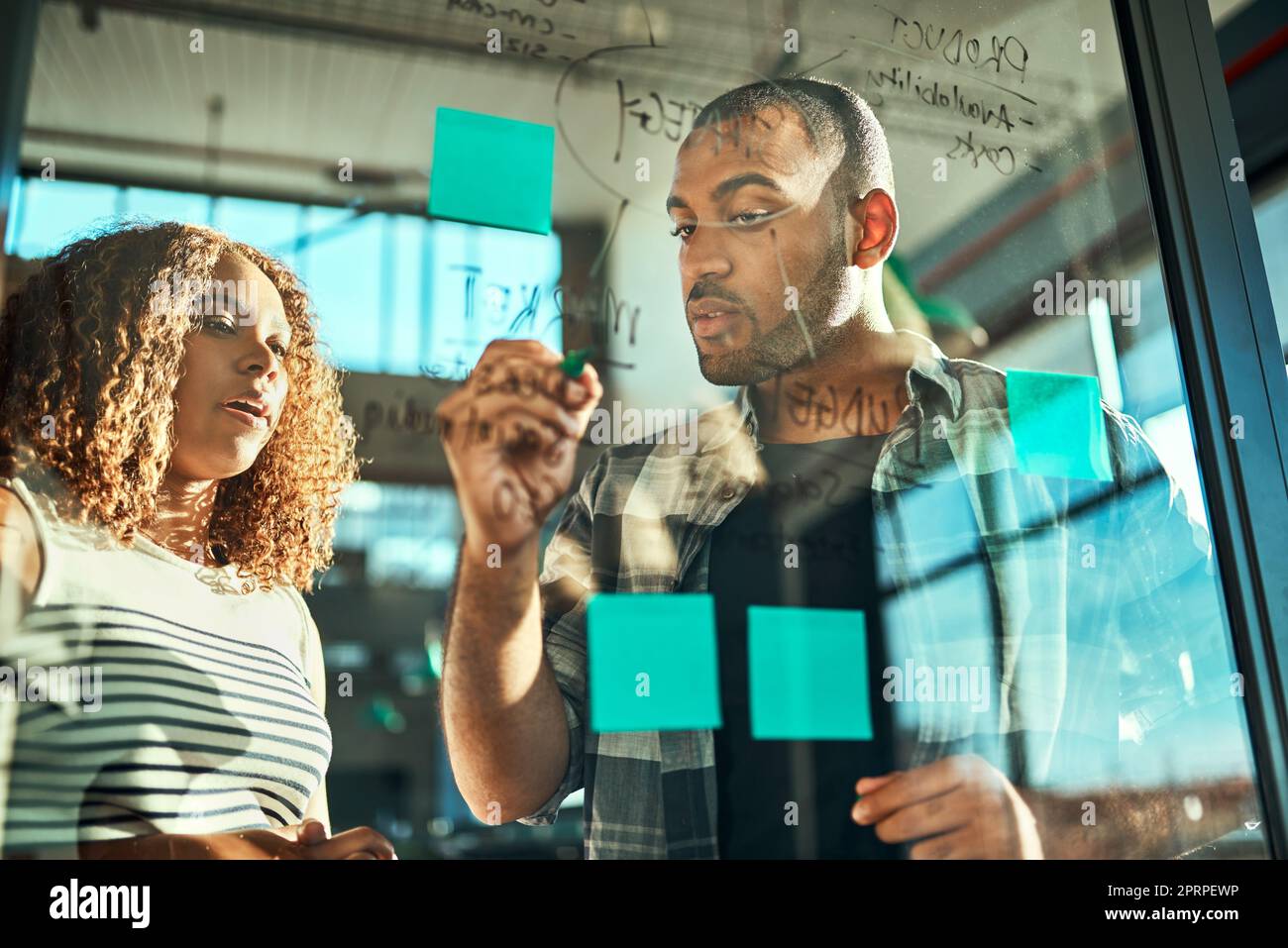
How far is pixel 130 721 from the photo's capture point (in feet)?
3.71

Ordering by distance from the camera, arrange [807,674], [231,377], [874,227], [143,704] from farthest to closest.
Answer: [874,227] < [807,674] < [231,377] < [143,704]

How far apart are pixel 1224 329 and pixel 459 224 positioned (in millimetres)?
1071

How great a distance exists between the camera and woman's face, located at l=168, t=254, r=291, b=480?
1.22 meters

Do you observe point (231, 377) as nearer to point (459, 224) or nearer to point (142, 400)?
point (142, 400)

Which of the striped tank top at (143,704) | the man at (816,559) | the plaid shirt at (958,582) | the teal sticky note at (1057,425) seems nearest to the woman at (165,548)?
the striped tank top at (143,704)

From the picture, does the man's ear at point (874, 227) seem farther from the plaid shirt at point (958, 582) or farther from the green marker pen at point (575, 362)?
the green marker pen at point (575, 362)

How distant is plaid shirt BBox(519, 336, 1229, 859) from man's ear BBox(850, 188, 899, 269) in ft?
0.47

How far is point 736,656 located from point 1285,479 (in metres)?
0.83

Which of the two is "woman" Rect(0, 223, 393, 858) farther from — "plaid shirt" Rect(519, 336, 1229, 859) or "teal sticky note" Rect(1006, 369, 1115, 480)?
"teal sticky note" Rect(1006, 369, 1115, 480)

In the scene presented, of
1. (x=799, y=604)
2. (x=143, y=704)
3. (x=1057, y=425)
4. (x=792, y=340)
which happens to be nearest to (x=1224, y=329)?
(x=1057, y=425)

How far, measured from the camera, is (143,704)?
1.13 m

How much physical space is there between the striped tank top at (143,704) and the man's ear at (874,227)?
86 cm

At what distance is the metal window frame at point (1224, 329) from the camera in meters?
1.47

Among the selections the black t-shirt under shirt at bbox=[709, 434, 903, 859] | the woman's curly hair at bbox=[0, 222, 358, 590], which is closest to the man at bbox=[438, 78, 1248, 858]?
the black t-shirt under shirt at bbox=[709, 434, 903, 859]
